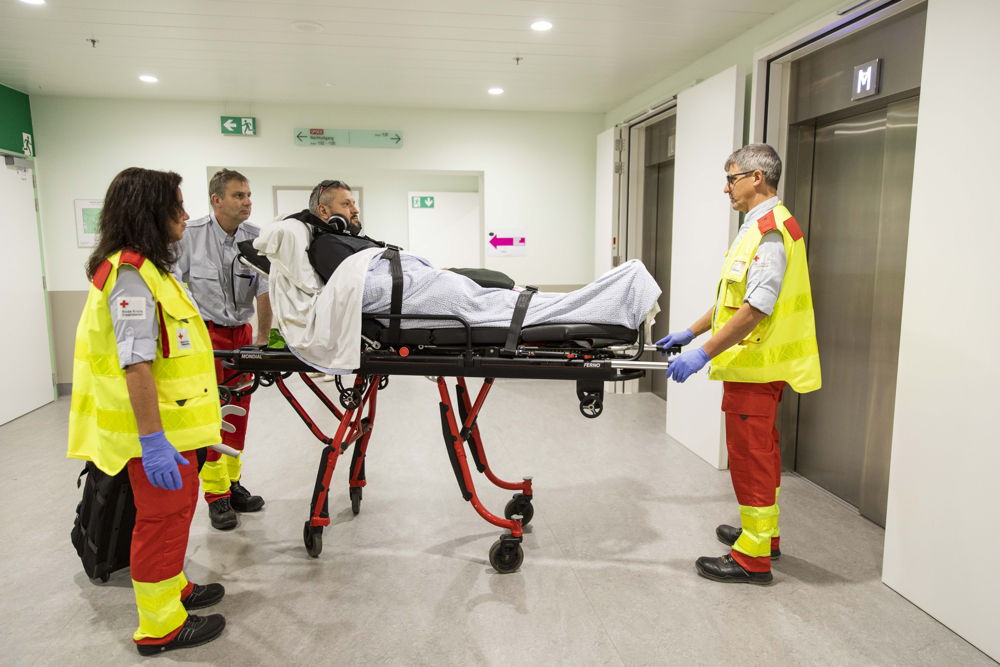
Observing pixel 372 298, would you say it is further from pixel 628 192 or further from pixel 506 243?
pixel 506 243

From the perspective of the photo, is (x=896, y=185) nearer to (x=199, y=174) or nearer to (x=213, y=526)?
(x=213, y=526)

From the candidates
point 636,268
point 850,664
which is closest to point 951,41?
point 636,268

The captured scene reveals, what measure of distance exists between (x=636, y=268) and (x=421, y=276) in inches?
29.7


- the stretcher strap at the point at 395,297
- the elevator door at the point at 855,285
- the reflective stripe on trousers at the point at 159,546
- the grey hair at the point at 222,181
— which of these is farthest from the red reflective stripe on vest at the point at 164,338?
the elevator door at the point at 855,285

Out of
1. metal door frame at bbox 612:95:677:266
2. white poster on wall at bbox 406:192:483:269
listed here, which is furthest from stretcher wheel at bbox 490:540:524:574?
white poster on wall at bbox 406:192:483:269

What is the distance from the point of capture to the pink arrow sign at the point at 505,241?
6.23m

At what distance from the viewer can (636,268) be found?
2125 millimetres

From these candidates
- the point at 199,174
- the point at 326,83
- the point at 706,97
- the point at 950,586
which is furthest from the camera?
the point at 199,174

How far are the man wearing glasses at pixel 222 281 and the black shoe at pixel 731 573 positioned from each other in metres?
2.16

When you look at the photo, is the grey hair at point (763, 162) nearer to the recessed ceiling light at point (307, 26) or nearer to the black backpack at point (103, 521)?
the recessed ceiling light at point (307, 26)

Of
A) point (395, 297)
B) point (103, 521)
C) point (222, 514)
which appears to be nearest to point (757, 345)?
point (395, 297)

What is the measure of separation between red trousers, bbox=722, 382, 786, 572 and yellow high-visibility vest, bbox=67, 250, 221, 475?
6.29 feet

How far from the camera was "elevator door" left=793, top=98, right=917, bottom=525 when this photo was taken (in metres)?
2.92

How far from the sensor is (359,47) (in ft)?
13.3
